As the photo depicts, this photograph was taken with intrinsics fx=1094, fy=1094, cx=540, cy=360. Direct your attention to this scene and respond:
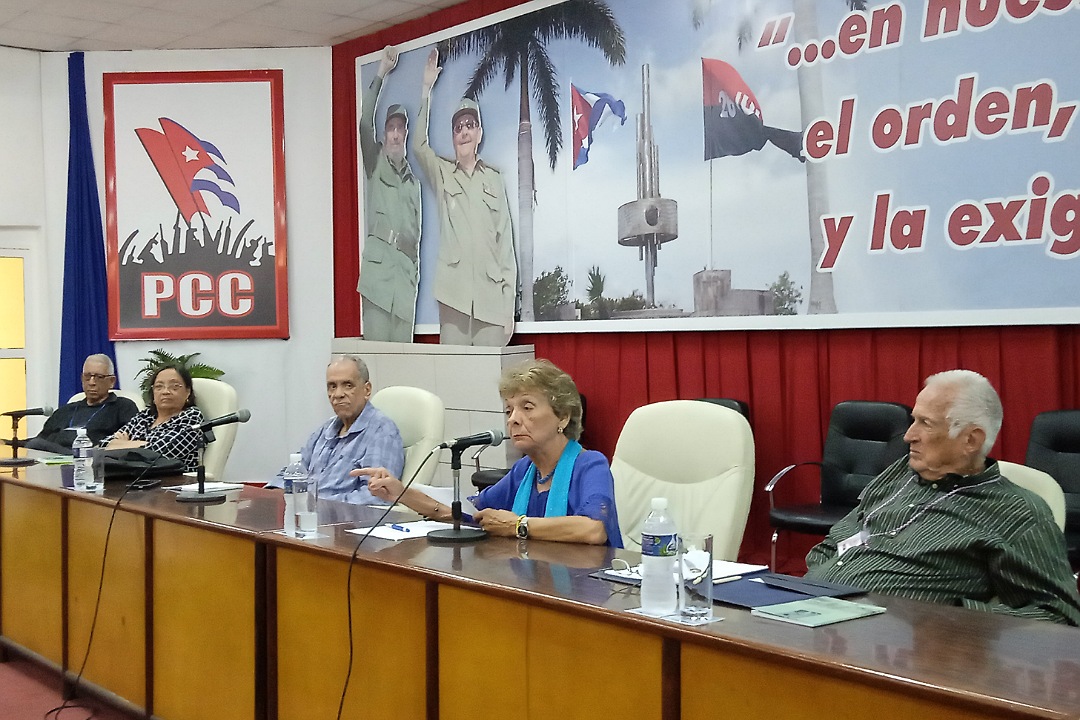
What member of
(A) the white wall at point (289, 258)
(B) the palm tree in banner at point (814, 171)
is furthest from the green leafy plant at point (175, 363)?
(B) the palm tree in banner at point (814, 171)

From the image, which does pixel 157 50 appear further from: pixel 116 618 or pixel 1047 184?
pixel 1047 184

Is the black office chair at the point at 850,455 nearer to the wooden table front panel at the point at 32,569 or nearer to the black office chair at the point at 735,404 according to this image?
the black office chair at the point at 735,404

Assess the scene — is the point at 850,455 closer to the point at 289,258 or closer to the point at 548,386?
the point at 548,386

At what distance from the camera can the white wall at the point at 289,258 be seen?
7.87 metres

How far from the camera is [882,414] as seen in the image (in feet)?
15.0

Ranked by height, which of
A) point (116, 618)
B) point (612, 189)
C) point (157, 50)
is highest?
point (157, 50)

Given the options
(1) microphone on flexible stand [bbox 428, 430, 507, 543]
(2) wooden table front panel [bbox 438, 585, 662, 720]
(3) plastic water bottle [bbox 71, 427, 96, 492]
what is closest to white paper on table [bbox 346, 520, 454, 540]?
(1) microphone on flexible stand [bbox 428, 430, 507, 543]

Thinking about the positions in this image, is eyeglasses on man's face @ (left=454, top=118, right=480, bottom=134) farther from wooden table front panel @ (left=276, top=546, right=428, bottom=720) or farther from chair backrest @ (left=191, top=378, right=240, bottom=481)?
wooden table front panel @ (left=276, top=546, right=428, bottom=720)

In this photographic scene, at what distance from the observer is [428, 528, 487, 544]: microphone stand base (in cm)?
280

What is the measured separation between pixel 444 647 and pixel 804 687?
94 cm

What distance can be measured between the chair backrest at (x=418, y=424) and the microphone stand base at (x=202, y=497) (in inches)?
29.3

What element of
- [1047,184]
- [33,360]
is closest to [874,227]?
[1047,184]

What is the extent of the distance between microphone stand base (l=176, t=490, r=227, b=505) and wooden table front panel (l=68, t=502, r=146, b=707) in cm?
20

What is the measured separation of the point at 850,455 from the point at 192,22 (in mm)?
5185
